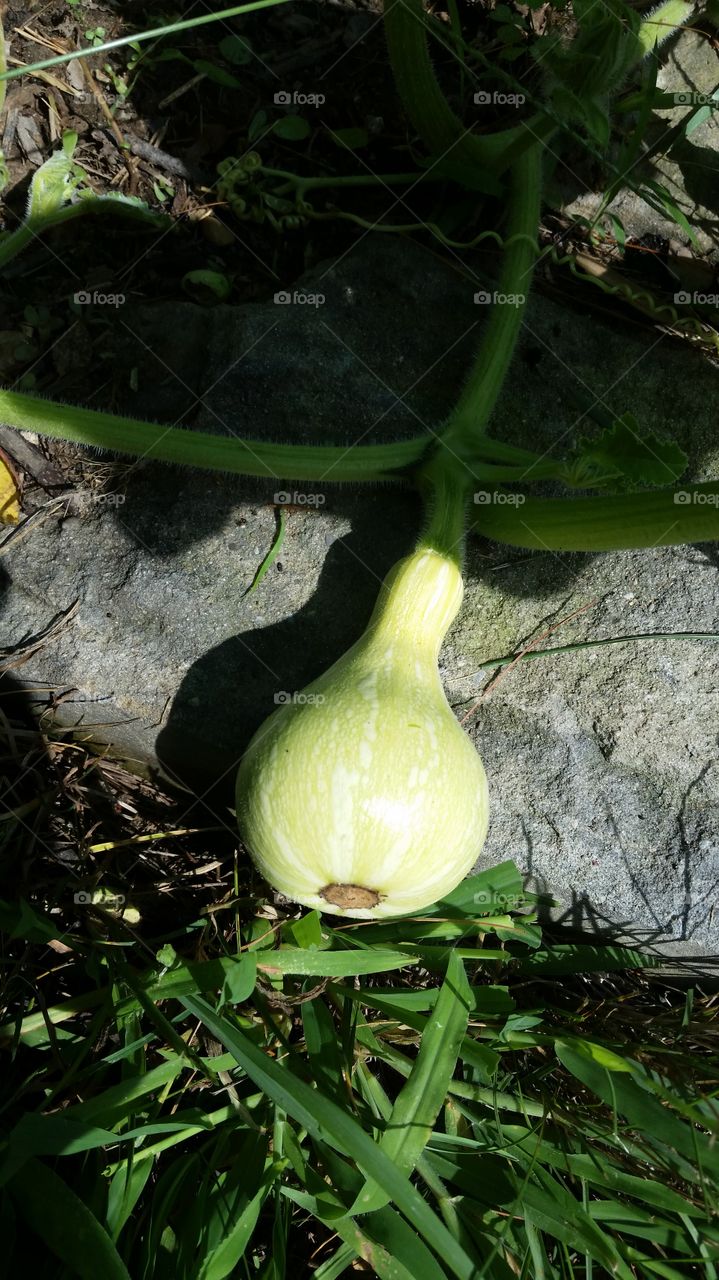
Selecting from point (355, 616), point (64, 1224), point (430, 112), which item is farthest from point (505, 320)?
point (64, 1224)

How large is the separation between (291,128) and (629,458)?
5.78 ft

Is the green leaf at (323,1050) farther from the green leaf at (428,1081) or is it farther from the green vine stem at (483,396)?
the green vine stem at (483,396)

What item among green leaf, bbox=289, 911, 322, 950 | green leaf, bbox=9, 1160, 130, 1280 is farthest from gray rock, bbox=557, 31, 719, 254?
green leaf, bbox=9, 1160, 130, 1280

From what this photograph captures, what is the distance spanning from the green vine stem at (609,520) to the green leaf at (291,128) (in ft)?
4.62

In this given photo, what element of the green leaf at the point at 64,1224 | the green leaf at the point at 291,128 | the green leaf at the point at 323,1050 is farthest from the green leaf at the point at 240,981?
the green leaf at the point at 291,128

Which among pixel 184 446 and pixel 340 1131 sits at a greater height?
pixel 184 446

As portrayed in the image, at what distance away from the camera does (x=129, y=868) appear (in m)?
2.38

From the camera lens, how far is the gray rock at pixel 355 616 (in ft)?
7.94

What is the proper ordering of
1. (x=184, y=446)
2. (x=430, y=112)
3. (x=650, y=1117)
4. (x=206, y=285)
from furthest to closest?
(x=206, y=285)
(x=430, y=112)
(x=184, y=446)
(x=650, y=1117)

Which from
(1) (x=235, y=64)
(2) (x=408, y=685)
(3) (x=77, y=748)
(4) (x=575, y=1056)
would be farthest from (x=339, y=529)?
(1) (x=235, y=64)

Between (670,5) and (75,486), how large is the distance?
217 cm

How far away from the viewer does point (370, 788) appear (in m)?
1.91

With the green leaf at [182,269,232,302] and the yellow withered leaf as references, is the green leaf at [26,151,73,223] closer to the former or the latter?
the green leaf at [182,269,232,302]

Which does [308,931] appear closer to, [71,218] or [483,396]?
[483,396]
